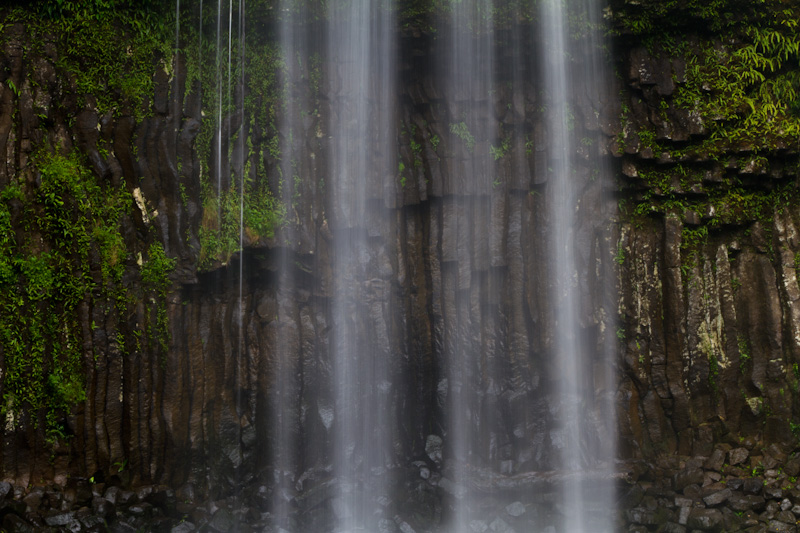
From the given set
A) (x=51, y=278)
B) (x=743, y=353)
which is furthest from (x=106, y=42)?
(x=743, y=353)

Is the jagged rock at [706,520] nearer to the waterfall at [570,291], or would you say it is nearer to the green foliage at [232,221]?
the waterfall at [570,291]

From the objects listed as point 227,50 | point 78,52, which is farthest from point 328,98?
point 78,52

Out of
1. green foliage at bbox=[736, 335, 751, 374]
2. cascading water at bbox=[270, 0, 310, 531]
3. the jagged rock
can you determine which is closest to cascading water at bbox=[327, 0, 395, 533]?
cascading water at bbox=[270, 0, 310, 531]

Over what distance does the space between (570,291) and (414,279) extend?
6.05ft

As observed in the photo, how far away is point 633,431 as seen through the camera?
7.07 meters

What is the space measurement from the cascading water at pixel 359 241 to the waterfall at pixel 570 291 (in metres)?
1.97

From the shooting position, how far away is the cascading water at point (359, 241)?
7164mm

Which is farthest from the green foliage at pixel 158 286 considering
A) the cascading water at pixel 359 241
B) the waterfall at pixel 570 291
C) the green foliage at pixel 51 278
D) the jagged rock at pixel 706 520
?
the jagged rock at pixel 706 520

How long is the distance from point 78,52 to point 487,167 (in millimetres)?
4777

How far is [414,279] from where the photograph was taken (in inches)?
293

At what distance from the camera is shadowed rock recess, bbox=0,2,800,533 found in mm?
6414

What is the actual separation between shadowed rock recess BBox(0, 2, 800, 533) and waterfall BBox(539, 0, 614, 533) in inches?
3.6

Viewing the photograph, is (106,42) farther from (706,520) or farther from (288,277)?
(706,520)

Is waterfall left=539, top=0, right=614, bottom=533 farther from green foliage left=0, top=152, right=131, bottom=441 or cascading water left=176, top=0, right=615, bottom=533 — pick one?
green foliage left=0, top=152, right=131, bottom=441
